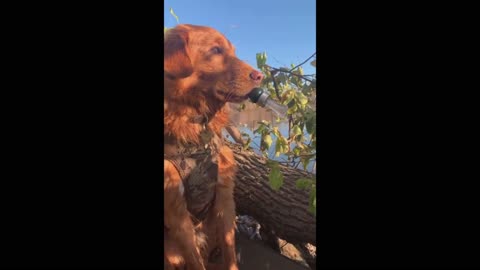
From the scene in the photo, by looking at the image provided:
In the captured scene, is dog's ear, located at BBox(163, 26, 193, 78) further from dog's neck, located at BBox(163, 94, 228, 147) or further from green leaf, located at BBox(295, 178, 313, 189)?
green leaf, located at BBox(295, 178, 313, 189)

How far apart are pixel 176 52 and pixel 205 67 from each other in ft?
0.64

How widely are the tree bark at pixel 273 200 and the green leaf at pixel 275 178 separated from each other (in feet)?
0.10

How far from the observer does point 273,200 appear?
8.73ft

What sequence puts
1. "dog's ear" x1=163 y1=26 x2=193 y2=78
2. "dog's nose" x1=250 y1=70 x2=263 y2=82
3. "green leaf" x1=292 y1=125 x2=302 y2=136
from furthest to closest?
"green leaf" x1=292 y1=125 x2=302 y2=136, "dog's nose" x1=250 y1=70 x2=263 y2=82, "dog's ear" x1=163 y1=26 x2=193 y2=78

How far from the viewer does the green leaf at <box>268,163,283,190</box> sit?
2430mm

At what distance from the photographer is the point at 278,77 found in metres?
2.24

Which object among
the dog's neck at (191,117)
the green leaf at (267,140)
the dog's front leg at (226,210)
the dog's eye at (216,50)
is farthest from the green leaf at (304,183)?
the dog's eye at (216,50)

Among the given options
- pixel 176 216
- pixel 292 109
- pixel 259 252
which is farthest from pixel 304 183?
pixel 176 216

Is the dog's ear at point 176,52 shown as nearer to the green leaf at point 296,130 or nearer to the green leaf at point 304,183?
the green leaf at point 296,130

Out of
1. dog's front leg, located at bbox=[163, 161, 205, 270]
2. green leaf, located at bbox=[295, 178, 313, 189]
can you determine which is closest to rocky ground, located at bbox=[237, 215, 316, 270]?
dog's front leg, located at bbox=[163, 161, 205, 270]

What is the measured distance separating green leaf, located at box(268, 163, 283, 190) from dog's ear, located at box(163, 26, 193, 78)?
3.05ft

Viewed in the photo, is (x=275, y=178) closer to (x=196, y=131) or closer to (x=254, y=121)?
(x=254, y=121)

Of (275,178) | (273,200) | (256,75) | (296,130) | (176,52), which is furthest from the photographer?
(273,200)
